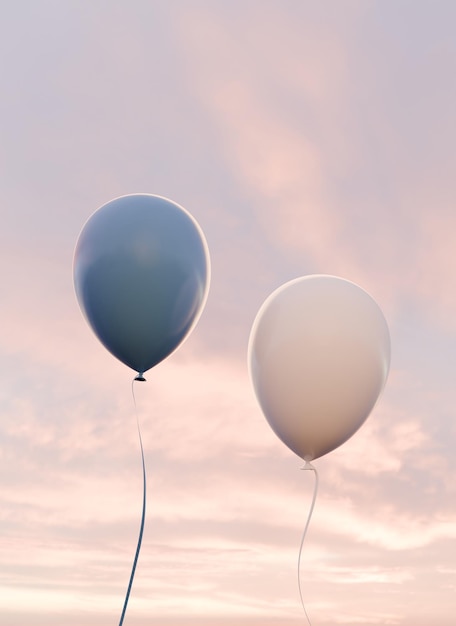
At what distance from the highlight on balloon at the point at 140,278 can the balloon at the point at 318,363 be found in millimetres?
914

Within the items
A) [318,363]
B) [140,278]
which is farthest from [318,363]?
[140,278]

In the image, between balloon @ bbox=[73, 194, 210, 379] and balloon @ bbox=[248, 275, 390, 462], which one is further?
balloon @ bbox=[73, 194, 210, 379]

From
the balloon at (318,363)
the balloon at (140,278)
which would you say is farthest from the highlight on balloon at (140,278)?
the balloon at (318,363)

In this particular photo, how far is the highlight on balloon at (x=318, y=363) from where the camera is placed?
7395 millimetres

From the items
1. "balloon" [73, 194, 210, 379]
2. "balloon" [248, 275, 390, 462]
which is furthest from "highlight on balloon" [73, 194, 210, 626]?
"balloon" [248, 275, 390, 462]

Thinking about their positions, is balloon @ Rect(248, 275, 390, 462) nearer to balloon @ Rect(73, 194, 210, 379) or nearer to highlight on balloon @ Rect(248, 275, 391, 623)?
highlight on balloon @ Rect(248, 275, 391, 623)

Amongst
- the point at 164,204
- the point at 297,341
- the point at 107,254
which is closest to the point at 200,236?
the point at 164,204

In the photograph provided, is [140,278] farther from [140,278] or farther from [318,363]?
[318,363]

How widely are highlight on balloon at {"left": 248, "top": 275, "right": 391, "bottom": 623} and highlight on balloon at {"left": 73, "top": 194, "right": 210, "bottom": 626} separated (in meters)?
0.92

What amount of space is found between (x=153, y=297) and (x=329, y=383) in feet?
6.56

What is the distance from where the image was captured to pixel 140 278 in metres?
7.54

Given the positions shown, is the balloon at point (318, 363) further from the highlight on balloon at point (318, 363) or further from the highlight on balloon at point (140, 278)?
the highlight on balloon at point (140, 278)

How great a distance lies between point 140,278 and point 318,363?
6.58 feet

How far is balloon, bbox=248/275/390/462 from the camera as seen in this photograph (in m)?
7.39
